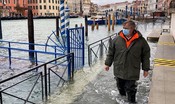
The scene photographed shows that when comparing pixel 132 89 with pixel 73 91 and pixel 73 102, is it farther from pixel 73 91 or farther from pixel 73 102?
pixel 73 91

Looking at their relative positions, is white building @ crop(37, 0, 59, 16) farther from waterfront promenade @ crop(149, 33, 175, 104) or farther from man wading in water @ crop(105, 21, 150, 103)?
man wading in water @ crop(105, 21, 150, 103)

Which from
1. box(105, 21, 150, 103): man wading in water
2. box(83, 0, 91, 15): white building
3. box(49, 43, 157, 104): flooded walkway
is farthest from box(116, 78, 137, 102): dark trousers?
box(83, 0, 91, 15): white building

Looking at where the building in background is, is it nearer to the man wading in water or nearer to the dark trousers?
the dark trousers

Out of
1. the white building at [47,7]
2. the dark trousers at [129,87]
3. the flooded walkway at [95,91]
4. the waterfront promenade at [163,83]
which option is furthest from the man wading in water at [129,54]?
the white building at [47,7]

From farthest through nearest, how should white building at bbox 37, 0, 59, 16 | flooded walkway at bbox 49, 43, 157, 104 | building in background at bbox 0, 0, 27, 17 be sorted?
white building at bbox 37, 0, 59, 16 < building in background at bbox 0, 0, 27, 17 < flooded walkway at bbox 49, 43, 157, 104

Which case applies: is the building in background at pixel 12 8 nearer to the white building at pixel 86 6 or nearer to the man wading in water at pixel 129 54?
the white building at pixel 86 6

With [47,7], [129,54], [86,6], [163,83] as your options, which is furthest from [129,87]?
[86,6]

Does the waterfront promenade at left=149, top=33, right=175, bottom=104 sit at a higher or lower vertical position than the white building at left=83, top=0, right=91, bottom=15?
lower

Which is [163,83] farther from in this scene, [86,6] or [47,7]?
[86,6]

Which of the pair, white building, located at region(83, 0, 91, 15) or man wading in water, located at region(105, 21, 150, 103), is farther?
Result: white building, located at region(83, 0, 91, 15)

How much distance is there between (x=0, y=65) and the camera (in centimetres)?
1091

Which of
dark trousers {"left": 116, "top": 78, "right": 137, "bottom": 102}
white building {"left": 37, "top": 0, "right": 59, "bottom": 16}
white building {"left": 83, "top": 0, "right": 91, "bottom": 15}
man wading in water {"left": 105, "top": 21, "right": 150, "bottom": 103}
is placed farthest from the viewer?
white building {"left": 83, "top": 0, "right": 91, "bottom": 15}

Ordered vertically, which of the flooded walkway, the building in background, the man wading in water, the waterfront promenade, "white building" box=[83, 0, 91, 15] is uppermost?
"white building" box=[83, 0, 91, 15]

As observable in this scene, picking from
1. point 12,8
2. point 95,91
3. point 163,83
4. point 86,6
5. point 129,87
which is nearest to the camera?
point 129,87
